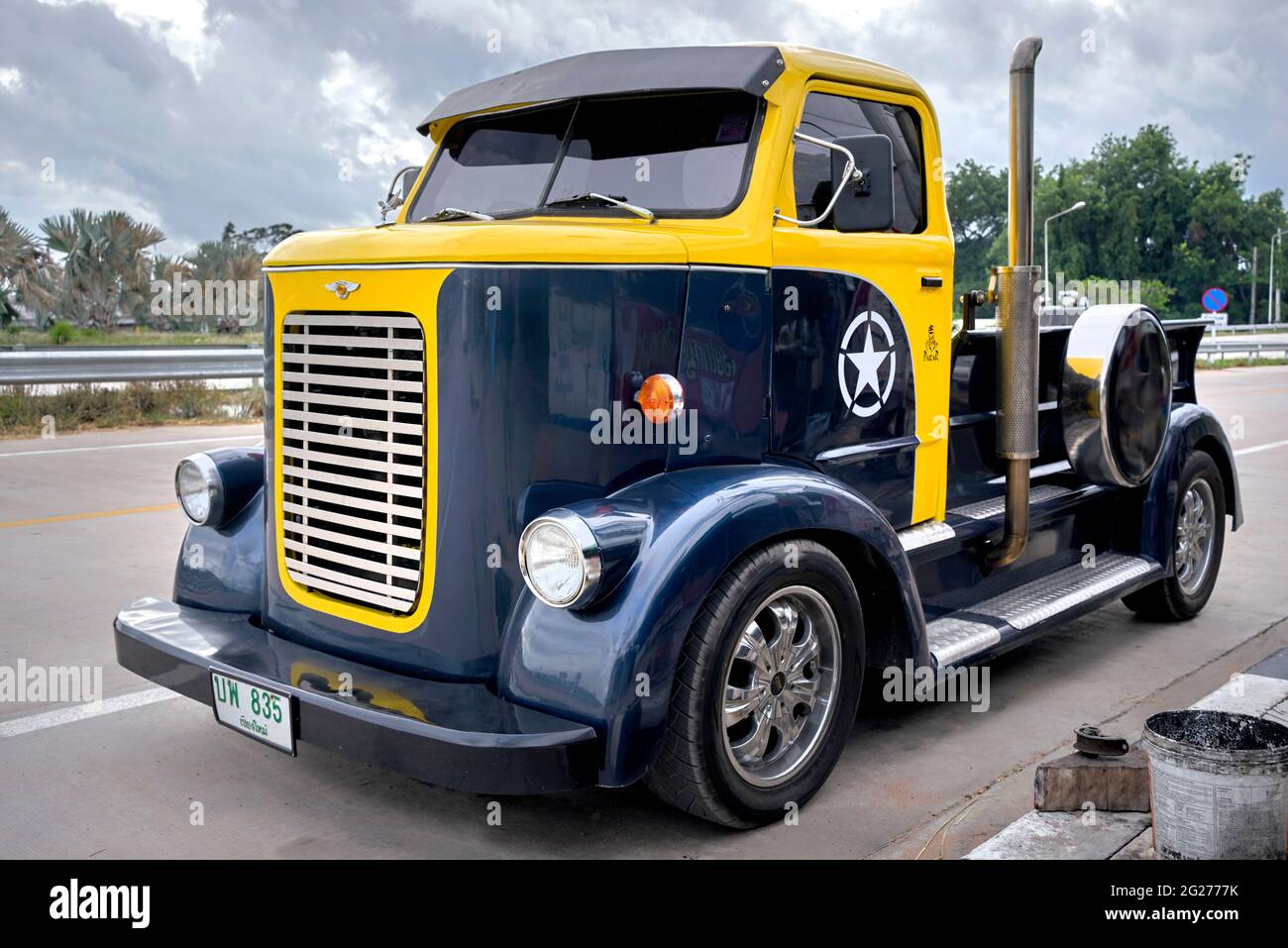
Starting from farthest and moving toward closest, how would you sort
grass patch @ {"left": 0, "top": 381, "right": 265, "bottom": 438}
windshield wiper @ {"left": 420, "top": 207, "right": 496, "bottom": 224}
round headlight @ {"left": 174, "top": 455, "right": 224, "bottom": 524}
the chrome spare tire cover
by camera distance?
grass patch @ {"left": 0, "top": 381, "right": 265, "bottom": 438} < the chrome spare tire cover < round headlight @ {"left": 174, "top": 455, "right": 224, "bottom": 524} < windshield wiper @ {"left": 420, "top": 207, "right": 496, "bottom": 224}

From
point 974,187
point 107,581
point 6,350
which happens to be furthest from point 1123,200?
point 107,581

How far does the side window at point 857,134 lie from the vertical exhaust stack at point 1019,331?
406 mm

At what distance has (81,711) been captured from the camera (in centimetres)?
485

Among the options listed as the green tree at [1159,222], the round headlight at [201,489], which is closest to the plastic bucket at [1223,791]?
the round headlight at [201,489]

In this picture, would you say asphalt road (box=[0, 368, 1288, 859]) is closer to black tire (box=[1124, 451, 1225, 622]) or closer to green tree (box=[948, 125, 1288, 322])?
black tire (box=[1124, 451, 1225, 622])

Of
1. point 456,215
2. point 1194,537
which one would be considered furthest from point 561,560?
point 1194,537

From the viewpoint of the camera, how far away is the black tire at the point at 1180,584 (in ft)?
20.6

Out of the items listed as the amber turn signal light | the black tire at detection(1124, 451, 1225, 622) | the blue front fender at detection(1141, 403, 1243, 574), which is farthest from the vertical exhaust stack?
the amber turn signal light

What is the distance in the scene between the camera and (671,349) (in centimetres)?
386

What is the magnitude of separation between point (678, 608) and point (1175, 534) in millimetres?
3770

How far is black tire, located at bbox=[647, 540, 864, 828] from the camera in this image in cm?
354

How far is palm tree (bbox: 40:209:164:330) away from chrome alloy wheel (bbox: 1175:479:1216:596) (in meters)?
24.0

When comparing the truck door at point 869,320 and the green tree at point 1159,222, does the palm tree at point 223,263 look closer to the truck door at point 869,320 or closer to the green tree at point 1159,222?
the truck door at point 869,320
